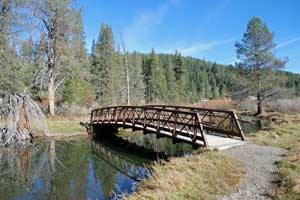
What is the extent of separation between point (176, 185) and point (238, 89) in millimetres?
23348

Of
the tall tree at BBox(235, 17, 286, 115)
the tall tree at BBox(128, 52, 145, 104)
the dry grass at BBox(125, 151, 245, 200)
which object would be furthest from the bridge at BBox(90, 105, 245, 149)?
the tall tree at BBox(128, 52, 145, 104)

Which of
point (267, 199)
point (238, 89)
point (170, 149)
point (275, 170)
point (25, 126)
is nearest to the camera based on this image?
point (267, 199)

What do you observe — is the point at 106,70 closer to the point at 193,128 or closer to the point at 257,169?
the point at 193,128

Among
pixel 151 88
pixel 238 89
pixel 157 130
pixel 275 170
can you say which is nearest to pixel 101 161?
pixel 157 130

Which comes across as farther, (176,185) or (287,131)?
(287,131)

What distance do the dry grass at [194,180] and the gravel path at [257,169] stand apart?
223 mm

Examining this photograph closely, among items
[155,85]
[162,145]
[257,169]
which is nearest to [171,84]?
[155,85]

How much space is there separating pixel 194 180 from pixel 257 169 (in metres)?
1.78

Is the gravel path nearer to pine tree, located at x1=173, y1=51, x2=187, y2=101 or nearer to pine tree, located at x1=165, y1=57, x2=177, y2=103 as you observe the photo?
pine tree, located at x1=165, y1=57, x2=177, y2=103

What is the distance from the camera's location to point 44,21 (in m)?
20.4

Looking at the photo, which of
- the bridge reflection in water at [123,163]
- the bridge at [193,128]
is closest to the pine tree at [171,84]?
the bridge at [193,128]

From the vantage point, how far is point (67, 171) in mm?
9719

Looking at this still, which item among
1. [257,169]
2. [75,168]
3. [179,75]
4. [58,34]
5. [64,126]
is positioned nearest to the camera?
[257,169]

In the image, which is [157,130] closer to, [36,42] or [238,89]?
[36,42]
